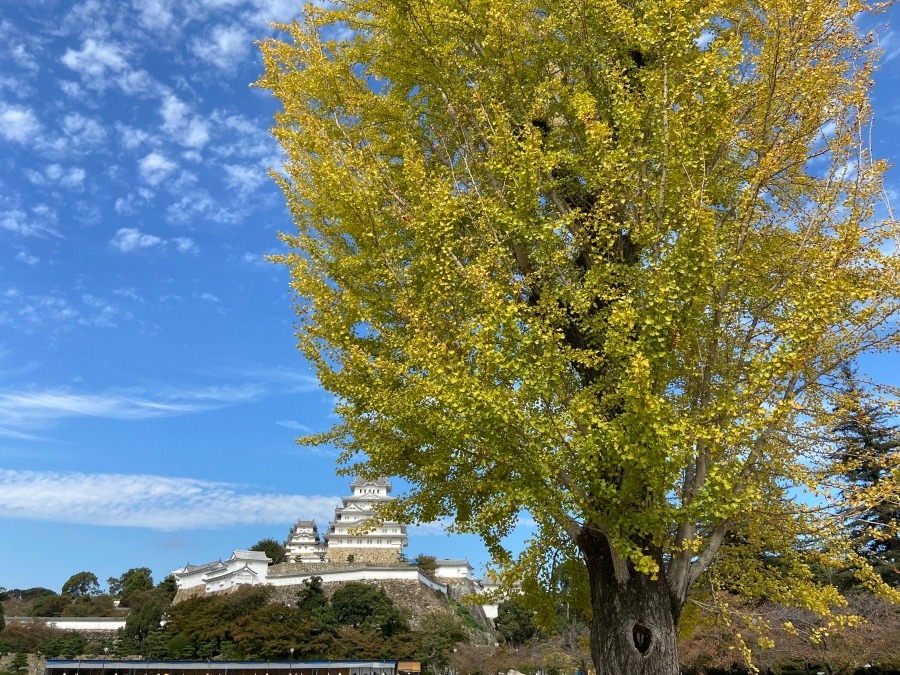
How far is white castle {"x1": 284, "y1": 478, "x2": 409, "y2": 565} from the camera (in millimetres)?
52750

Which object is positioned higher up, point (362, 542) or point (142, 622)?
point (362, 542)

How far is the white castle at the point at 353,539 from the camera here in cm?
5275

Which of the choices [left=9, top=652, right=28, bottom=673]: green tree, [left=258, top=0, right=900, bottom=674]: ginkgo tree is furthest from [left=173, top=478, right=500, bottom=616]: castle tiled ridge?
[left=258, top=0, right=900, bottom=674]: ginkgo tree

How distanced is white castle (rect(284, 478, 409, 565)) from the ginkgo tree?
42.0 meters

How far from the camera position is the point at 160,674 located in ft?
98.6

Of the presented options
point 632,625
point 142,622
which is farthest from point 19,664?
point 632,625

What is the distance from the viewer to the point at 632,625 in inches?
198

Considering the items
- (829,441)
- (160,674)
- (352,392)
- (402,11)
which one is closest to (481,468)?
(352,392)

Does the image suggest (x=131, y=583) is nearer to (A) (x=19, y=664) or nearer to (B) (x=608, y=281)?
(A) (x=19, y=664)

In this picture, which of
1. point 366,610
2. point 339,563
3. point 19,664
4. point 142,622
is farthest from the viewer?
point 339,563

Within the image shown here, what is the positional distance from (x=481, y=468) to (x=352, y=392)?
1.49 meters

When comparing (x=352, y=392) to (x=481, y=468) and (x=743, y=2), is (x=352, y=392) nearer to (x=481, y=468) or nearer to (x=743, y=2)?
(x=481, y=468)

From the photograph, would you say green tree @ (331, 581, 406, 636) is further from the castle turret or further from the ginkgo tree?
the ginkgo tree

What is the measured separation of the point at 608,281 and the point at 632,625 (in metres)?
3.00
